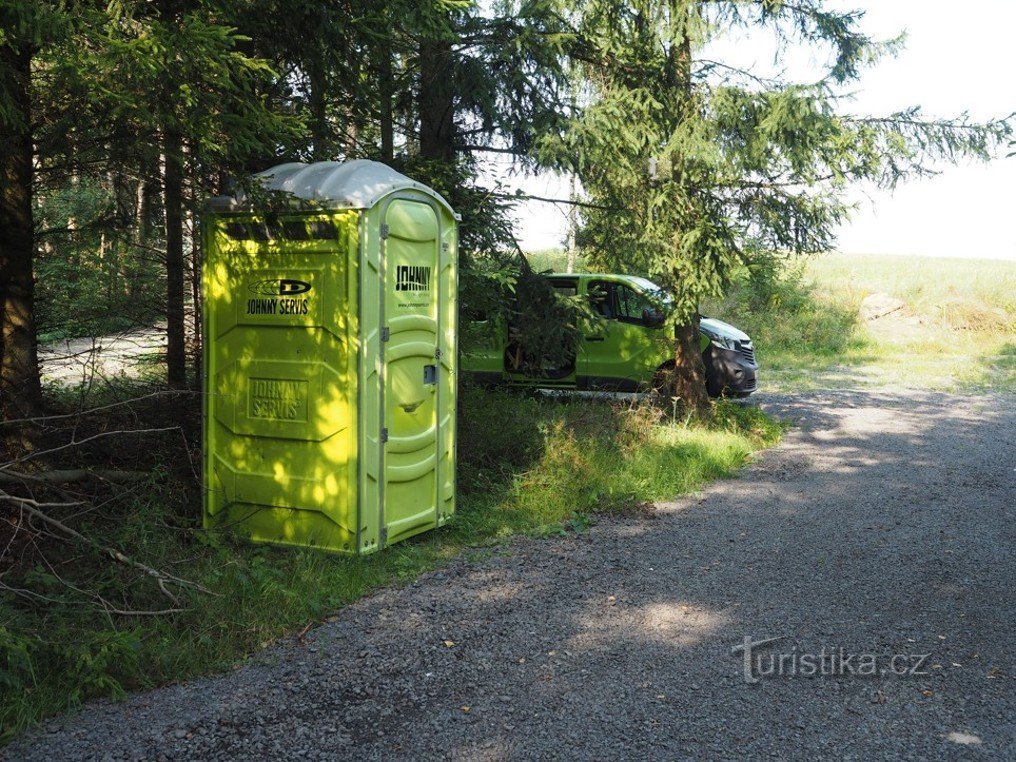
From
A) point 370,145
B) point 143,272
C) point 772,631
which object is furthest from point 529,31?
point 772,631

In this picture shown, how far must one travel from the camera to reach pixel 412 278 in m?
6.50

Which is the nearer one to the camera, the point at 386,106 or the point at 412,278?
the point at 412,278

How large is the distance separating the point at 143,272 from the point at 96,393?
1308mm

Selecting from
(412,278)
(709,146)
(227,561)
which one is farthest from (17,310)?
(709,146)

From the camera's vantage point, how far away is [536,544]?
7.01m

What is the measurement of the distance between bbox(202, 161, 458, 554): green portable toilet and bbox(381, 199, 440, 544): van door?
0.04 ft

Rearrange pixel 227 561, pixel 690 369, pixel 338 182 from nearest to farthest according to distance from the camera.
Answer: pixel 227 561 → pixel 338 182 → pixel 690 369

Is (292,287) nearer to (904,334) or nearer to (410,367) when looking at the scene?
(410,367)

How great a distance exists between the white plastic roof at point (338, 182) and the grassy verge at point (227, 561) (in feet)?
7.14

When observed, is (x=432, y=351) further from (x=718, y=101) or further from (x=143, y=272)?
(x=718, y=101)

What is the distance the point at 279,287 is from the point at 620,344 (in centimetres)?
810

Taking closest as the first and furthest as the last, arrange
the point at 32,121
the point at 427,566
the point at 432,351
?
1. the point at 32,121
2. the point at 427,566
3. the point at 432,351

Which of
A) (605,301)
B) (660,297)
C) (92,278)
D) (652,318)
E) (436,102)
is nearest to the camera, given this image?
(92,278)

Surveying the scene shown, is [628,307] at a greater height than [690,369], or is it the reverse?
[628,307]
